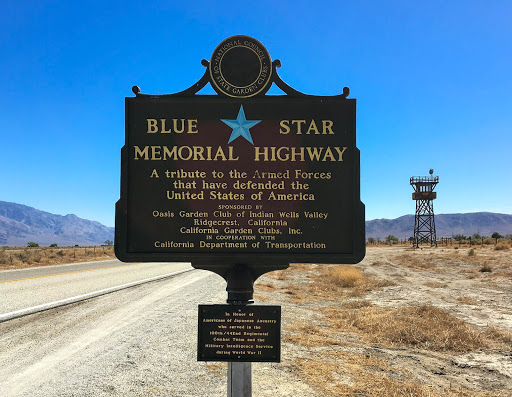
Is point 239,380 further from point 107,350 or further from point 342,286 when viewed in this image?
point 342,286

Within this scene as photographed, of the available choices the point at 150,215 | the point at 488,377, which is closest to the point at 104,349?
the point at 150,215

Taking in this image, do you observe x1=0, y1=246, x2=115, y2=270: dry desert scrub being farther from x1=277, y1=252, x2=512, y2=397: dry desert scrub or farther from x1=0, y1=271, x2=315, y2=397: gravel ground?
x1=277, y1=252, x2=512, y2=397: dry desert scrub

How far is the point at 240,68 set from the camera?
339 centimetres

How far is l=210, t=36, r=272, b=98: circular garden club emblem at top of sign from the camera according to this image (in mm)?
3361

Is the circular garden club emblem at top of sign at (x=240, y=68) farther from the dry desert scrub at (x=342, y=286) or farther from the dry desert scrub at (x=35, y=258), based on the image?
the dry desert scrub at (x=35, y=258)

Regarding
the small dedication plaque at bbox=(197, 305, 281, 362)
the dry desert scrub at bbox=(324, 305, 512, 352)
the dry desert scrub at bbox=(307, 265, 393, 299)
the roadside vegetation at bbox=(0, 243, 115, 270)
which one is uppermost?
the small dedication plaque at bbox=(197, 305, 281, 362)

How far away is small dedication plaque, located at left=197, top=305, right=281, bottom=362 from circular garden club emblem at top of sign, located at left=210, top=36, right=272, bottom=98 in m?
1.87

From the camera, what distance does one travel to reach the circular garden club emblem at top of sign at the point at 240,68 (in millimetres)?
3361

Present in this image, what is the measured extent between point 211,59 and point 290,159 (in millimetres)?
1114

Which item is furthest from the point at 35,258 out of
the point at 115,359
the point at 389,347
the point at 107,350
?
the point at 389,347

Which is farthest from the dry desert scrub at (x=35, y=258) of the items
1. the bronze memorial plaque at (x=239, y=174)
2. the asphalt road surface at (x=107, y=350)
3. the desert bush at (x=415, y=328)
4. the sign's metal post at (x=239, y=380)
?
the sign's metal post at (x=239, y=380)

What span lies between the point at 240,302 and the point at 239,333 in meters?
0.26

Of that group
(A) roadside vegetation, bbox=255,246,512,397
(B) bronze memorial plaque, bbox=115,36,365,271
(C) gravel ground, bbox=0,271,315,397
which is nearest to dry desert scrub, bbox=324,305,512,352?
(A) roadside vegetation, bbox=255,246,512,397

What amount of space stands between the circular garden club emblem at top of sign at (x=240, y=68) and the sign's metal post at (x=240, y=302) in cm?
157
